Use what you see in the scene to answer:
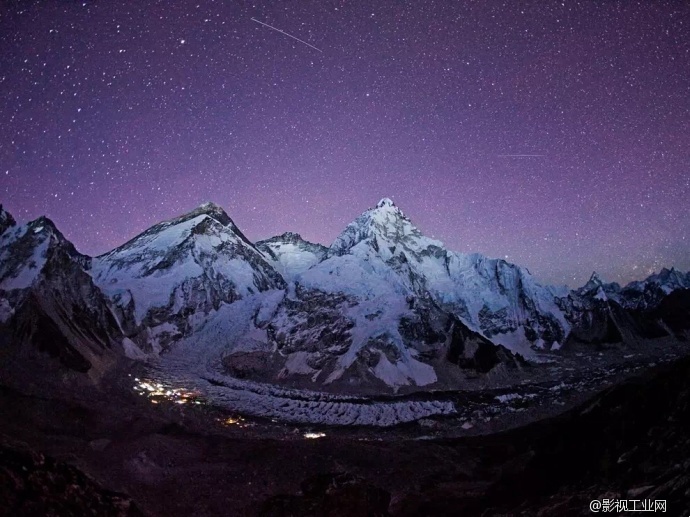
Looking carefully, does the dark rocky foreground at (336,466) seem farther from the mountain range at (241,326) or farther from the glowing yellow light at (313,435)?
the mountain range at (241,326)

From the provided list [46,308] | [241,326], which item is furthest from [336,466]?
[241,326]

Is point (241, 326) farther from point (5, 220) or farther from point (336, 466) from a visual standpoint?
point (336, 466)

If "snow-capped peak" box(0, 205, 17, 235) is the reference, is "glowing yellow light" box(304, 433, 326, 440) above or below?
below

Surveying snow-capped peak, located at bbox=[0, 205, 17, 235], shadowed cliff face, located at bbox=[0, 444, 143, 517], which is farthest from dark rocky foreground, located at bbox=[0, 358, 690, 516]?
snow-capped peak, located at bbox=[0, 205, 17, 235]

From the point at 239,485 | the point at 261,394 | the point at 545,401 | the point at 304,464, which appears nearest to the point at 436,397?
the point at 545,401

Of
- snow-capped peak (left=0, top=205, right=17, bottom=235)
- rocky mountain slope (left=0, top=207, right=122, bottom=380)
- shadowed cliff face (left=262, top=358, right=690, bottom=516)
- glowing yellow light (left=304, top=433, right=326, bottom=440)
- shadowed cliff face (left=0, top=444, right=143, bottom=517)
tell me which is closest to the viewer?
shadowed cliff face (left=262, top=358, right=690, bottom=516)

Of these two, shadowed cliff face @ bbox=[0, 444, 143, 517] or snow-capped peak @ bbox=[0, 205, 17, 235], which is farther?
snow-capped peak @ bbox=[0, 205, 17, 235]

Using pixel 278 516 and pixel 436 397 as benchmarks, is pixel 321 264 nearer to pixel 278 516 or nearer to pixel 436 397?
pixel 436 397

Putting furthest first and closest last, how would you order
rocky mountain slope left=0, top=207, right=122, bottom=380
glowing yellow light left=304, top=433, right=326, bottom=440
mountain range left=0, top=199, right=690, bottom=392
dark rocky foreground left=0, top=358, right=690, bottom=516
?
1. mountain range left=0, top=199, right=690, bottom=392
2. rocky mountain slope left=0, top=207, right=122, bottom=380
3. glowing yellow light left=304, top=433, right=326, bottom=440
4. dark rocky foreground left=0, top=358, right=690, bottom=516

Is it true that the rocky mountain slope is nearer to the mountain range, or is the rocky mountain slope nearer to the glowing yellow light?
the mountain range
